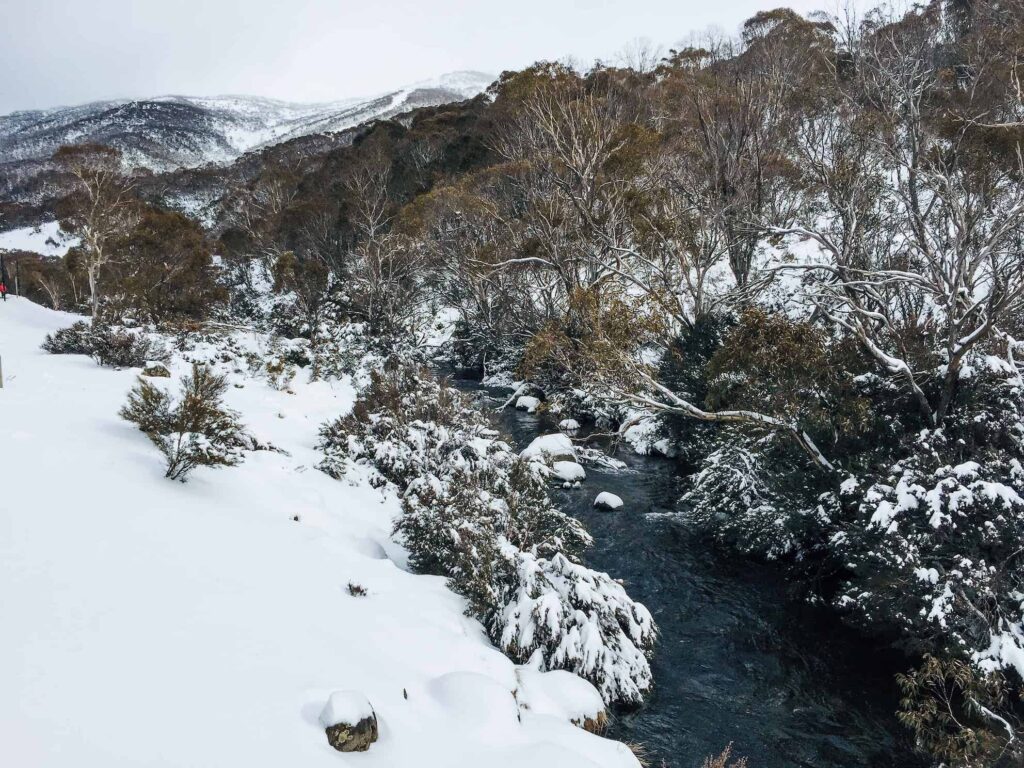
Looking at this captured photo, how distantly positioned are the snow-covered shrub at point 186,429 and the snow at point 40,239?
2114 inches

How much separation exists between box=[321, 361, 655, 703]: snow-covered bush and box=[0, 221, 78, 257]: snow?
174ft

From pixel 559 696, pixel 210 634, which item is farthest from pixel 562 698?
pixel 210 634

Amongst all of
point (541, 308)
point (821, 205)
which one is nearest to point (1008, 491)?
point (821, 205)

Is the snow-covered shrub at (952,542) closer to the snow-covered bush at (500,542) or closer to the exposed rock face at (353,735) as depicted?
the snow-covered bush at (500,542)

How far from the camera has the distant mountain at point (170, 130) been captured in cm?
8912

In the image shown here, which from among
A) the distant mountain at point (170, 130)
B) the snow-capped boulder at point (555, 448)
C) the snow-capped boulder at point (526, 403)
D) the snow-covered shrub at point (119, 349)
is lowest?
the snow-capped boulder at point (526, 403)

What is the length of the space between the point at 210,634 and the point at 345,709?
1271 mm

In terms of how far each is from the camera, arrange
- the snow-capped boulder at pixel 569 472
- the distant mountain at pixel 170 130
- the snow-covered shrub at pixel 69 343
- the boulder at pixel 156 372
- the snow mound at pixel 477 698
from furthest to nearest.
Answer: the distant mountain at pixel 170 130
the snow-covered shrub at pixel 69 343
the snow-capped boulder at pixel 569 472
the boulder at pixel 156 372
the snow mound at pixel 477 698

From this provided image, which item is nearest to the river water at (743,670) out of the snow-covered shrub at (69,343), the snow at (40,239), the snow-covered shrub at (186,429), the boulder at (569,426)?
the snow-covered shrub at (186,429)

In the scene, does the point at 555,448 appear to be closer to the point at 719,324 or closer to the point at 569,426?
the point at 569,426

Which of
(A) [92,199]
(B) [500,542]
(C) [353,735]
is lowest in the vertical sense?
(B) [500,542]

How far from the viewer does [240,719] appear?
3.45 m

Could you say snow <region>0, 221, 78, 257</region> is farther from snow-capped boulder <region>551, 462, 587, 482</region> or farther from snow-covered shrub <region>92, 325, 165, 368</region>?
snow-capped boulder <region>551, 462, 587, 482</region>

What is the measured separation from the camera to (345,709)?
3.76m
